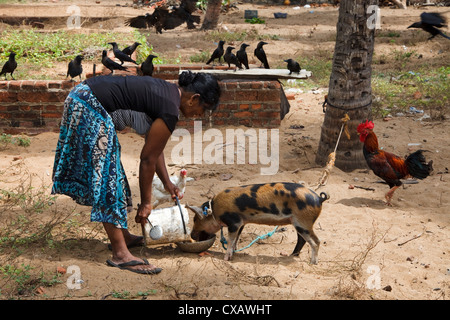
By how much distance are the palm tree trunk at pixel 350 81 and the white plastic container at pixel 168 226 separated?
290 cm

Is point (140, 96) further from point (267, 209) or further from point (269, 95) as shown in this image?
point (269, 95)

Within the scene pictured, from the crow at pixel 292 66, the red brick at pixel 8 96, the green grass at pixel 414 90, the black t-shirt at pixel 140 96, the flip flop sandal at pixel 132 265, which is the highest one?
the black t-shirt at pixel 140 96

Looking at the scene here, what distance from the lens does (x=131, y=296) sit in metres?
3.61

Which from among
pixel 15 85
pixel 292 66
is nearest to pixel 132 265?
pixel 15 85

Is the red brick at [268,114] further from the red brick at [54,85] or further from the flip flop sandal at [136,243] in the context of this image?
the flip flop sandal at [136,243]

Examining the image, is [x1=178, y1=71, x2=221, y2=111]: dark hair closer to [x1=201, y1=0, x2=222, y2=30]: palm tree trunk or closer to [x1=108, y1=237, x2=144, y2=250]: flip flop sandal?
[x1=108, y1=237, x2=144, y2=250]: flip flop sandal

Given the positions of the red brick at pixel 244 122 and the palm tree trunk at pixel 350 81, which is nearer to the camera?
the palm tree trunk at pixel 350 81

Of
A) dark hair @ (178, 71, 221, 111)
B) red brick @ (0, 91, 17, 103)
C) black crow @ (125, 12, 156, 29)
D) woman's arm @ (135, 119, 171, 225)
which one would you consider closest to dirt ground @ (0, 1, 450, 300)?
red brick @ (0, 91, 17, 103)

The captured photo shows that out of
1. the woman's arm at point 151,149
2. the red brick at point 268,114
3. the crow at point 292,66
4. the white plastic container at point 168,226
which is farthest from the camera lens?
the crow at point 292,66

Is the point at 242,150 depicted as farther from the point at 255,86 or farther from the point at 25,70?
the point at 25,70

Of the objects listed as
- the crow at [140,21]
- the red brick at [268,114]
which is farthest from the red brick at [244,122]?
the crow at [140,21]

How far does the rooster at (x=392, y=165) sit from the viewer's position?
5.69 m

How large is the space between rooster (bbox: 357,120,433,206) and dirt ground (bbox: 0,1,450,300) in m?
0.27

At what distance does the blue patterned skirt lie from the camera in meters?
3.84
